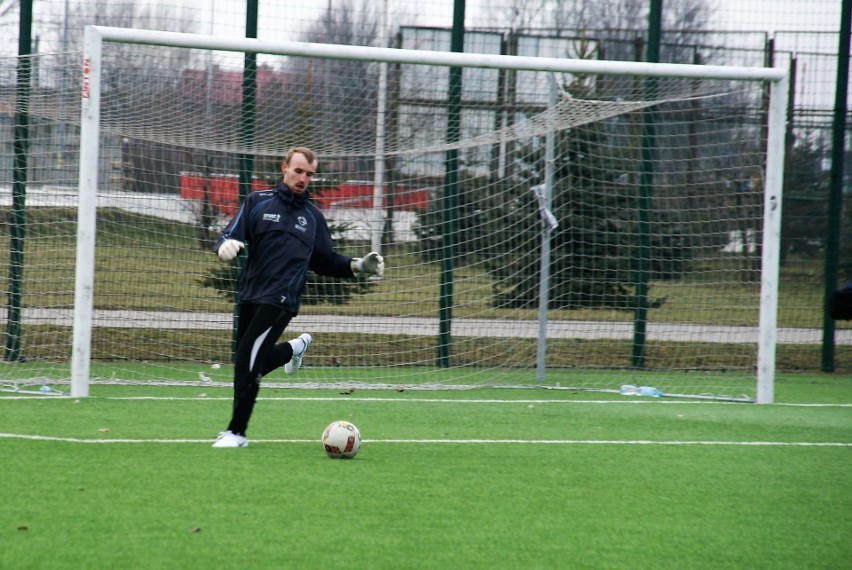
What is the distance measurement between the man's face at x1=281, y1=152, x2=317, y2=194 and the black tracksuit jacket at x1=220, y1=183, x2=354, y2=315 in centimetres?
5

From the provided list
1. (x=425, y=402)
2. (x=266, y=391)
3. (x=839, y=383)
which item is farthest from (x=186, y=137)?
(x=839, y=383)

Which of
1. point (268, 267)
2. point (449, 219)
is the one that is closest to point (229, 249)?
point (268, 267)

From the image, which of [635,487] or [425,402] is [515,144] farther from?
[635,487]

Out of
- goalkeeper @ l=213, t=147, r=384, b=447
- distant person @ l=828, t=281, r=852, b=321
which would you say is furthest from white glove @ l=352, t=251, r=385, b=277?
distant person @ l=828, t=281, r=852, b=321

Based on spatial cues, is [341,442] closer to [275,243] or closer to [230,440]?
[230,440]

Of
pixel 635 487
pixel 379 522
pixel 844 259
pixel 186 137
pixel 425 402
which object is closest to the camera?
pixel 379 522

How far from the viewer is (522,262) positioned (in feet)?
36.7

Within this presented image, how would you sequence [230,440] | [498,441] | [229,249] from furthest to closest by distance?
[498,441]
[230,440]
[229,249]

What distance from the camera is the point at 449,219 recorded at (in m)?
11.2

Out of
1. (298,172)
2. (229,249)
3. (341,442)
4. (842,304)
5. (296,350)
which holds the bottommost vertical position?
(341,442)

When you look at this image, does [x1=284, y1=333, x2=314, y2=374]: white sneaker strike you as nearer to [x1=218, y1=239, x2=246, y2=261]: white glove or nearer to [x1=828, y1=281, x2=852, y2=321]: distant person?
[x1=218, y1=239, x2=246, y2=261]: white glove

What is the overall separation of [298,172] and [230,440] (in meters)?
1.74

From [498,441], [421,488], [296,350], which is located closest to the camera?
[421,488]

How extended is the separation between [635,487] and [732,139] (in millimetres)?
7328
